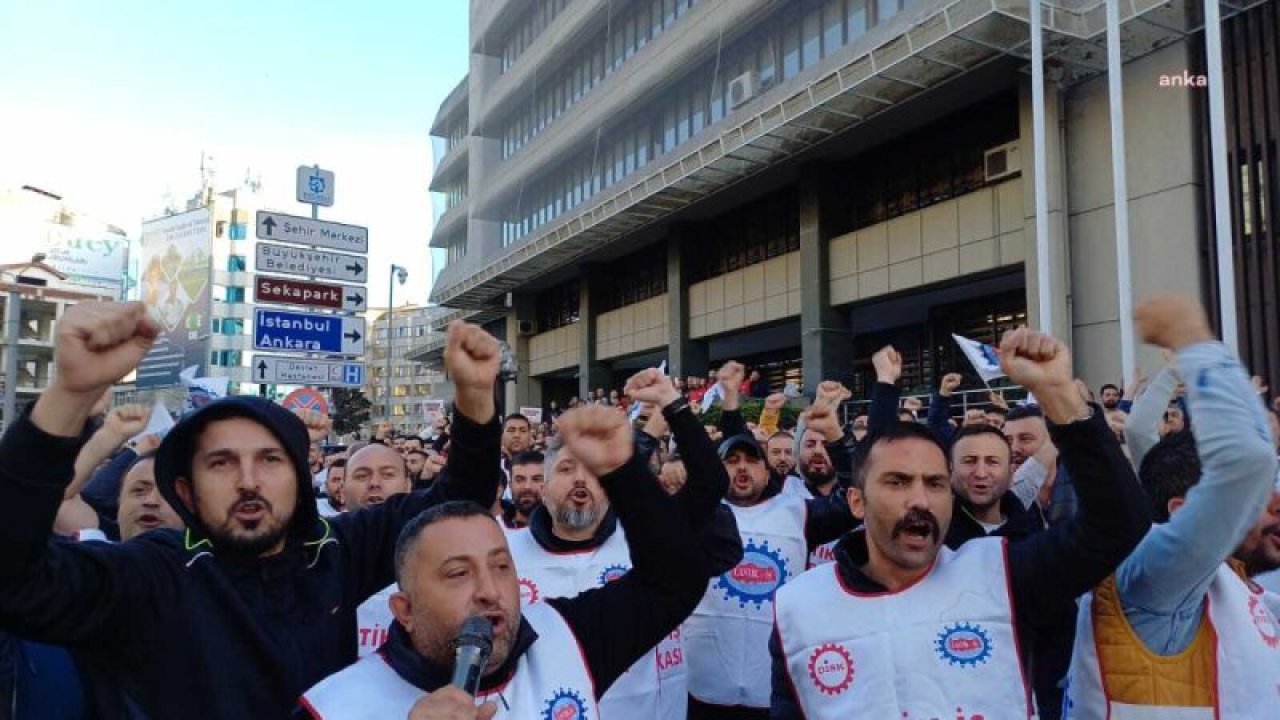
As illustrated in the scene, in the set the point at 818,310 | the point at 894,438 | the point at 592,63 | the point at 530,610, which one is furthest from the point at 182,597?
the point at 592,63

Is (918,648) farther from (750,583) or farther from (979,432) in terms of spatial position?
(750,583)

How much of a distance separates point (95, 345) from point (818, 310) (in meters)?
19.8

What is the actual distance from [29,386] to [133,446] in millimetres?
43101

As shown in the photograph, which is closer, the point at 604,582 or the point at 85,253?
the point at 604,582

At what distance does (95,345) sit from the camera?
2.04m

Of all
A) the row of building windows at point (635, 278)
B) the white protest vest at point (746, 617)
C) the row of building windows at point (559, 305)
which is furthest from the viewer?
the row of building windows at point (559, 305)

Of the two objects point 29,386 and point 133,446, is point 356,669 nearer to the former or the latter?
point 133,446

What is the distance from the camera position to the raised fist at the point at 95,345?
6.61 feet

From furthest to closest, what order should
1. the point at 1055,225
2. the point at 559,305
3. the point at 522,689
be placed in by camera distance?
1. the point at 559,305
2. the point at 1055,225
3. the point at 522,689

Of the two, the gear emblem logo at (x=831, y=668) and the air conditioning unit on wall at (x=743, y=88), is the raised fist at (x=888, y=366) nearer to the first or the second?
the gear emblem logo at (x=831, y=668)

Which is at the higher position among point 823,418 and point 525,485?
point 823,418

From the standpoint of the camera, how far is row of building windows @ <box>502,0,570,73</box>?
110 feet

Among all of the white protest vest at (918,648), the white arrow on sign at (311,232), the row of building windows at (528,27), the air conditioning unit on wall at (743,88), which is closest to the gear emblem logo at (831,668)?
the white protest vest at (918,648)

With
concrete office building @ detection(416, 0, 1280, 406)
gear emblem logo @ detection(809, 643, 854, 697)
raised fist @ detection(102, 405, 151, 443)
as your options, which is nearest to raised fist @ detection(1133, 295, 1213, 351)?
gear emblem logo @ detection(809, 643, 854, 697)
